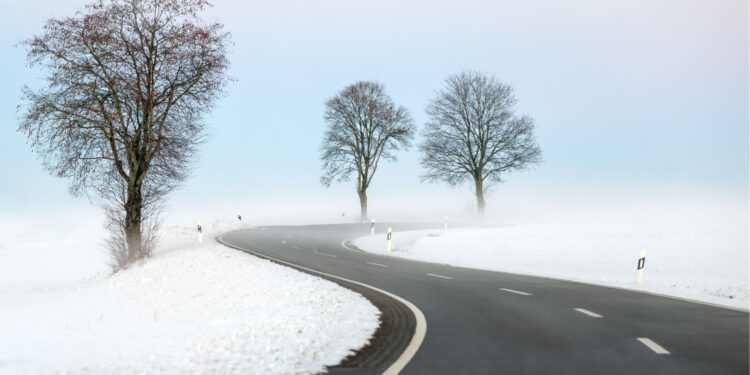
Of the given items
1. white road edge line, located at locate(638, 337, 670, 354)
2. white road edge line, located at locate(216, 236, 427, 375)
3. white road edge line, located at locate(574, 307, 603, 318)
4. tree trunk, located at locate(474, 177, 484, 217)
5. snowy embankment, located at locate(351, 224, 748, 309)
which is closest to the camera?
white road edge line, located at locate(216, 236, 427, 375)

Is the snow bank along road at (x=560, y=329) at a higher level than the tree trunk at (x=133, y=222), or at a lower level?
lower

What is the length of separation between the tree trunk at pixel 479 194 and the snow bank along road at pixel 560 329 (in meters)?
33.3

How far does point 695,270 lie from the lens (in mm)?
21719

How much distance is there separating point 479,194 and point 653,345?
42952 millimetres

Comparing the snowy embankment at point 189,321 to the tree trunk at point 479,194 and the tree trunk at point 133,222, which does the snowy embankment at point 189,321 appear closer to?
the tree trunk at point 133,222

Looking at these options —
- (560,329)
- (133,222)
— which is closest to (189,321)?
(560,329)

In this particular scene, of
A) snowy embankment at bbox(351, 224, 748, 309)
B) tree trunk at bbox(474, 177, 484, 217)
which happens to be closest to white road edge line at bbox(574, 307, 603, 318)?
snowy embankment at bbox(351, 224, 748, 309)

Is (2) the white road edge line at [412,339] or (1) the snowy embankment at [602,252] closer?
(2) the white road edge line at [412,339]

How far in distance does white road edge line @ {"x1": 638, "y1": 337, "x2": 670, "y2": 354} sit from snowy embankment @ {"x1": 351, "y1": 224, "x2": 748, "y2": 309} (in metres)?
10.3

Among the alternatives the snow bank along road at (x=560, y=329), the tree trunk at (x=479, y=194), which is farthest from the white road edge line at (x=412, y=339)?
the tree trunk at (x=479, y=194)

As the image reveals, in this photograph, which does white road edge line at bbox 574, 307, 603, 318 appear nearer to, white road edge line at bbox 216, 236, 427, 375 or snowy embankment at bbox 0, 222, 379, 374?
white road edge line at bbox 216, 236, 427, 375

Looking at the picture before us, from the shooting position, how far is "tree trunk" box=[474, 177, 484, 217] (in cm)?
→ 4981

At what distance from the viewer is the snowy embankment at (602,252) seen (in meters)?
21.0

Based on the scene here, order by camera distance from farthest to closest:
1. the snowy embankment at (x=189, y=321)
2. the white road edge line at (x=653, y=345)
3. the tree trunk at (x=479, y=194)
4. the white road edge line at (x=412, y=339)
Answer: the tree trunk at (x=479, y=194)
the white road edge line at (x=653, y=345)
the snowy embankment at (x=189, y=321)
the white road edge line at (x=412, y=339)
